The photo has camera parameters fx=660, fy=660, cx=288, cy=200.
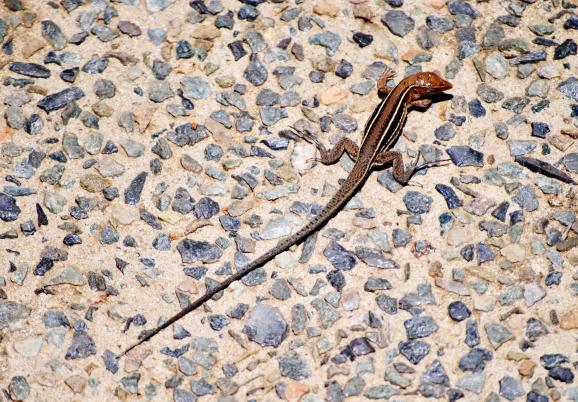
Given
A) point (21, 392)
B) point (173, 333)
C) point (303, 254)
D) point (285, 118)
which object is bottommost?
point (21, 392)

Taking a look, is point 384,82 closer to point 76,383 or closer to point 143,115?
point 143,115

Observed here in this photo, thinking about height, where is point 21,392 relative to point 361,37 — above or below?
below

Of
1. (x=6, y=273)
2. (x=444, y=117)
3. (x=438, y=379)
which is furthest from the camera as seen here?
(x=444, y=117)

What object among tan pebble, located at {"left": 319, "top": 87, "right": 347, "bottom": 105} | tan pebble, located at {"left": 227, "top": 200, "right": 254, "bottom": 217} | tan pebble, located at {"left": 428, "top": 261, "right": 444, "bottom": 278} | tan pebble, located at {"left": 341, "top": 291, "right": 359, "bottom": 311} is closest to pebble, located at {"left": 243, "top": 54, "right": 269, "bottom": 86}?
tan pebble, located at {"left": 319, "top": 87, "right": 347, "bottom": 105}

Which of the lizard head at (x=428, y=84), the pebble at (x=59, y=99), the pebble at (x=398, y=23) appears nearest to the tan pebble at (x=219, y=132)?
the pebble at (x=59, y=99)

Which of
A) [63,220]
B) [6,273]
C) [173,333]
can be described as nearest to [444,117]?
[173,333]

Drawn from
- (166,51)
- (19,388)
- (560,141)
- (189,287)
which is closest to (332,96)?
(166,51)

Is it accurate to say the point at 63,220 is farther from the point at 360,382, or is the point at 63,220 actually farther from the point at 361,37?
the point at 361,37
